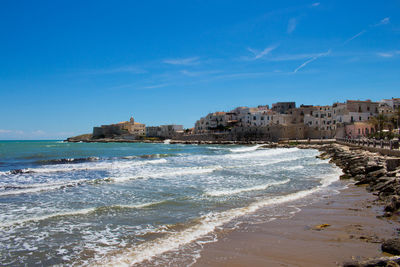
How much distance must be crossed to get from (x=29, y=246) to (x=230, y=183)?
11.3 m

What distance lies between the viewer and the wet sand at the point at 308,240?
635 centimetres

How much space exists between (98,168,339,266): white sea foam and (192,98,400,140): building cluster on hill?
58028 millimetres

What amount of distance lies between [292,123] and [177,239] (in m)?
86.9

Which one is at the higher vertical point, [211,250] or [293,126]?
[293,126]

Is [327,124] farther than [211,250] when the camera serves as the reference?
Yes

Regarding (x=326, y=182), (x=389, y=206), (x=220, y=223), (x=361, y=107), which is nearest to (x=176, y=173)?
(x=326, y=182)

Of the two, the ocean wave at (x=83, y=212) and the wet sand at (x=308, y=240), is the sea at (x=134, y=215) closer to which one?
the ocean wave at (x=83, y=212)

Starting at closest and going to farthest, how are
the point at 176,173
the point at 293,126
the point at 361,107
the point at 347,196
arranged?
the point at 347,196
the point at 176,173
the point at 361,107
the point at 293,126

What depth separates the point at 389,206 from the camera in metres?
9.24

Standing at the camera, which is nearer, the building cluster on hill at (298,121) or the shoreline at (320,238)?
the shoreline at (320,238)

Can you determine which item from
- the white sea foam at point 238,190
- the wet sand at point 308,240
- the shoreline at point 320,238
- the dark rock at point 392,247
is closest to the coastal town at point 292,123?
the white sea foam at point 238,190

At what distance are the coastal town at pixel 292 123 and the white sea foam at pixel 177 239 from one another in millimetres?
40803

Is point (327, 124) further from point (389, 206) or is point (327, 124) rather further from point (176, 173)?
point (389, 206)

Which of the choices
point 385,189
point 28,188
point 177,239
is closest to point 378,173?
point 385,189
